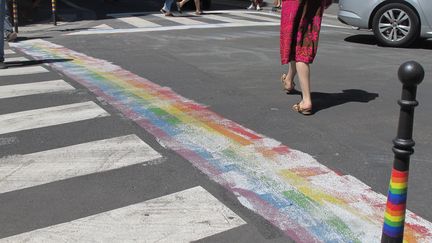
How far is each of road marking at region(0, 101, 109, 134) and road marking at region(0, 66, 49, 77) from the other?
7.07 ft

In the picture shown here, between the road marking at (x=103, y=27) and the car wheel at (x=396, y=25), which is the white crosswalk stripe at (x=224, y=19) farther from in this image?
the car wheel at (x=396, y=25)

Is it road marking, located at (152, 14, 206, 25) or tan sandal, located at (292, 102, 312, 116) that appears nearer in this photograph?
tan sandal, located at (292, 102, 312, 116)

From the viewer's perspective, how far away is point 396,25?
11117 millimetres

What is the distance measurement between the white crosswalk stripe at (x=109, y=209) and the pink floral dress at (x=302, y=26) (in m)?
2.02

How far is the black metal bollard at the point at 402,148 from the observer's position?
8.44ft

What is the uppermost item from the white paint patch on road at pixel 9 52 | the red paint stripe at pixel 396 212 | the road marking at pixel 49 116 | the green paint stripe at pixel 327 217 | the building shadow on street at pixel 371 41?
the red paint stripe at pixel 396 212

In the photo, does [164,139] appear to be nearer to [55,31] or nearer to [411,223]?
[411,223]

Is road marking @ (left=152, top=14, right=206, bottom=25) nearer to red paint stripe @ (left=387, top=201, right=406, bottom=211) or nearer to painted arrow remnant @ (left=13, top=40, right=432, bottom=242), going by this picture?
painted arrow remnant @ (left=13, top=40, right=432, bottom=242)

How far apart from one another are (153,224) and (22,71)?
5.52 m

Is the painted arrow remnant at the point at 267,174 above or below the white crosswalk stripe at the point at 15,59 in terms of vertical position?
below

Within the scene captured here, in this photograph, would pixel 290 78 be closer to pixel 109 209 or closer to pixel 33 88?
pixel 33 88

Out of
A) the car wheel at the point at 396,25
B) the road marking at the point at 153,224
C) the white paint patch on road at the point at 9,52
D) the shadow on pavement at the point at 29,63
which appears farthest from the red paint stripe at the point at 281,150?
the car wheel at the point at 396,25

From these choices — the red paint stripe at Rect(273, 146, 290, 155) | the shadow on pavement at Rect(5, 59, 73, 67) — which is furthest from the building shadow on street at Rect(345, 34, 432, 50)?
the red paint stripe at Rect(273, 146, 290, 155)

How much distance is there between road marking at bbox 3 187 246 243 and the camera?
135 inches
